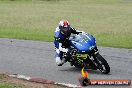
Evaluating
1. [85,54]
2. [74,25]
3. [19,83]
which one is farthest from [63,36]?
[74,25]

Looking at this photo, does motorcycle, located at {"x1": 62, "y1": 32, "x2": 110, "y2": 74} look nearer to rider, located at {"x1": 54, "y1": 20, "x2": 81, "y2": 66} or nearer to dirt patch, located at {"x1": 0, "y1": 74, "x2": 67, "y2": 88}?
rider, located at {"x1": 54, "y1": 20, "x2": 81, "y2": 66}

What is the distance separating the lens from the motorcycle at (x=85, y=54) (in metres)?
12.5

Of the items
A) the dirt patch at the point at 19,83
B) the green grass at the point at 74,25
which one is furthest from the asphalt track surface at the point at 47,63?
the green grass at the point at 74,25

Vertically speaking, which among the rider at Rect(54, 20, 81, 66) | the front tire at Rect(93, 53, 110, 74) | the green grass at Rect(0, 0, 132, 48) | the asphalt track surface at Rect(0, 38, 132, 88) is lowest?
the green grass at Rect(0, 0, 132, 48)

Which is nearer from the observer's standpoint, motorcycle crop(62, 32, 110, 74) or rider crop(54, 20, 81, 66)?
motorcycle crop(62, 32, 110, 74)

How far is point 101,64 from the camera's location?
40.9ft

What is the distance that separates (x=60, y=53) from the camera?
13.7 meters

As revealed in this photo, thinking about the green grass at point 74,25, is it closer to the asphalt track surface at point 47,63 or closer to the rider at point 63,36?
the asphalt track surface at point 47,63

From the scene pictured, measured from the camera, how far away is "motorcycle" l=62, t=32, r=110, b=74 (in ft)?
41.1

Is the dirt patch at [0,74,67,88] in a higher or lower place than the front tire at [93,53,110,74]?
lower

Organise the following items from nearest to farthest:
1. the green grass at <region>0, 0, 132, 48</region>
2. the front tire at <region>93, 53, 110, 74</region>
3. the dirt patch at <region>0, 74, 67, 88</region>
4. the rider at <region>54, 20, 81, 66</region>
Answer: the dirt patch at <region>0, 74, 67, 88</region> < the front tire at <region>93, 53, 110, 74</region> < the rider at <region>54, 20, 81, 66</region> < the green grass at <region>0, 0, 132, 48</region>

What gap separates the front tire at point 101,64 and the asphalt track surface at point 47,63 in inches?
5.8

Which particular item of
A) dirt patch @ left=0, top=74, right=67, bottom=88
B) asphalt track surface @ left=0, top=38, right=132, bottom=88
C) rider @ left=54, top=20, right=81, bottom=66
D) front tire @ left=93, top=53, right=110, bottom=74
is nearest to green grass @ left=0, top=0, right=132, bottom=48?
asphalt track surface @ left=0, top=38, right=132, bottom=88

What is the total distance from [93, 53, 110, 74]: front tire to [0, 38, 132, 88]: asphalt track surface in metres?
0.15
